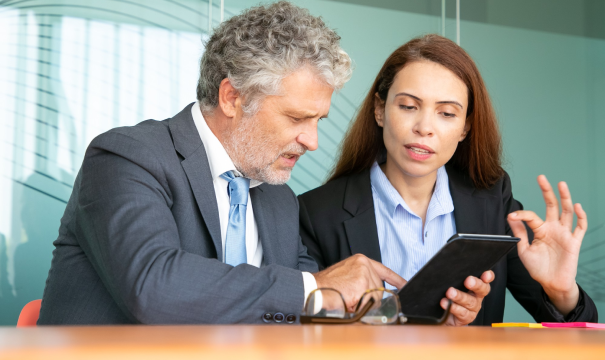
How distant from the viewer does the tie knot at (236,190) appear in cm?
190

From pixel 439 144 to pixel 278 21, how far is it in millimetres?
771

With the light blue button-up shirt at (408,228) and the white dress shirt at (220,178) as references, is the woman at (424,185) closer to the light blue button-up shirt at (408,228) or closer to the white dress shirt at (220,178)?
the light blue button-up shirt at (408,228)

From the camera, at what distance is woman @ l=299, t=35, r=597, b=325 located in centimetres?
221

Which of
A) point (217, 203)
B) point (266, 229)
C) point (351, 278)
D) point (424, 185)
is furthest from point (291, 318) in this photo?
point (424, 185)

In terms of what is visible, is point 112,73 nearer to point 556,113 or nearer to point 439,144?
point 439,144

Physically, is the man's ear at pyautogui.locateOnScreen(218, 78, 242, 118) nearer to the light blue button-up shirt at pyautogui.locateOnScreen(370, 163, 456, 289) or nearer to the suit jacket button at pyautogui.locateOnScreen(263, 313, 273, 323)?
the light blue button-up shirt at pyautogui.locateOnScreen(370, 163, 456, 289)

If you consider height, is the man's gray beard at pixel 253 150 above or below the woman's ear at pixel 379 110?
below

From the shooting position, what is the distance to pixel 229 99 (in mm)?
1968

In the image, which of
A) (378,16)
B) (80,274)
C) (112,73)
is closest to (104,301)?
(80,274)

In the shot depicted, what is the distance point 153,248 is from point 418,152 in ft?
4.01

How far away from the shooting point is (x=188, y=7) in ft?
12.7

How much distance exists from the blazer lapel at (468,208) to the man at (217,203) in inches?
25.2

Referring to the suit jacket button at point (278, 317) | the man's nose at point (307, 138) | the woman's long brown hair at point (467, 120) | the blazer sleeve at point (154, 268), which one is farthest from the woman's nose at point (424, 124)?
the suit jacket button at point (278, 317)

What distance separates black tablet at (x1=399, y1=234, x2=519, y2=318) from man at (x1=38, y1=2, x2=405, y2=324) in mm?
112
